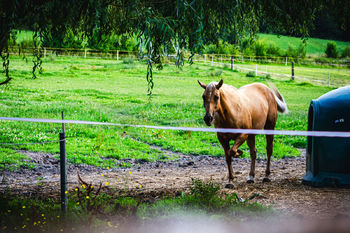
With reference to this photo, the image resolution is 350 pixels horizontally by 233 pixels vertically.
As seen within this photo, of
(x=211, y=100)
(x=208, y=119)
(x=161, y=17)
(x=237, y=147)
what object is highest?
(x=161, y=17)

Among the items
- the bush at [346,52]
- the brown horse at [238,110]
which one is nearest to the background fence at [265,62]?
the bush at [346,52]

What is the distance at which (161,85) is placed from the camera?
2497 cm

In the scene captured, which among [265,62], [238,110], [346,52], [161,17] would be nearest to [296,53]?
[265,62]

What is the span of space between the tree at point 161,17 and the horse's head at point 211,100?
41.9 inches

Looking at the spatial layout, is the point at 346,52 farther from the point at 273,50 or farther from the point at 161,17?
the point at 161,17

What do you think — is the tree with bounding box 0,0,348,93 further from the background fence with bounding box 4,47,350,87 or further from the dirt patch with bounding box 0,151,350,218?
the background fence with bounding box 4,47,350,87

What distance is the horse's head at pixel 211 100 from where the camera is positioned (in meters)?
7.03

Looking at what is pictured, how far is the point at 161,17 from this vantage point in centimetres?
532

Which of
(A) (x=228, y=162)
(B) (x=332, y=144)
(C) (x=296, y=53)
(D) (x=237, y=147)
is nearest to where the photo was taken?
(B) (x=332, y=144)

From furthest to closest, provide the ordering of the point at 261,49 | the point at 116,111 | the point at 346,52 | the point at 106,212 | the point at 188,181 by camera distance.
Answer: the point at 261,49 → the point at 346,52 → the point at 116,111 → the point at 188,181 → the point at 106,212

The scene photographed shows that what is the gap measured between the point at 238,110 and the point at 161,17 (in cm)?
316

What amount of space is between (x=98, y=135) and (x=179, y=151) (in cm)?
241

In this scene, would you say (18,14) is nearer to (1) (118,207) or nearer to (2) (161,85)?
(1) (118,207)

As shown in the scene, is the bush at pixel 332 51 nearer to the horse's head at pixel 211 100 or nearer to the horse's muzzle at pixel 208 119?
the horse's head at pixel 211 100
